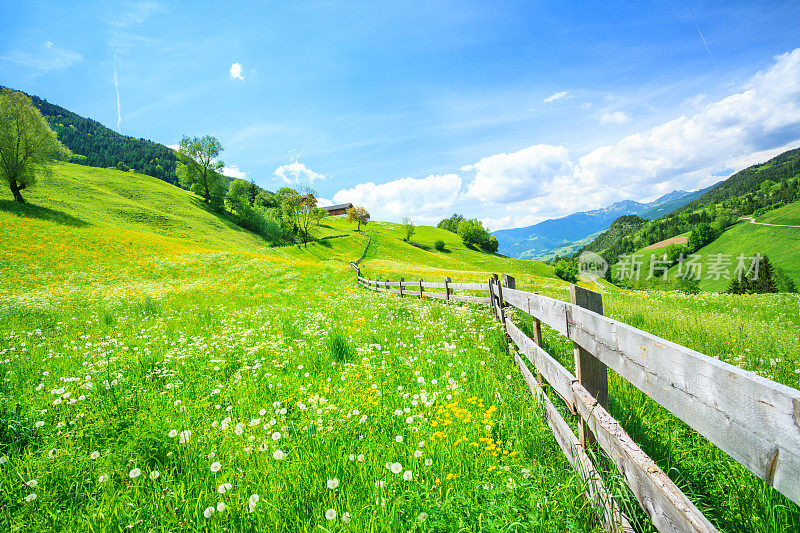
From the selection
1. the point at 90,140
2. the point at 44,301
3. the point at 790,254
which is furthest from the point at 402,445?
the point at 90,140

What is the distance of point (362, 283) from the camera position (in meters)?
23.0

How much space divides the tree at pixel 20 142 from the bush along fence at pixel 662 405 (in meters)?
62.1

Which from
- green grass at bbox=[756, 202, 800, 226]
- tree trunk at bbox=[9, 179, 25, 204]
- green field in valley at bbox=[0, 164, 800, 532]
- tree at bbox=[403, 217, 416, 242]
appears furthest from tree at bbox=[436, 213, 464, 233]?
green field in valley at bbox=[0, 164, 800, 532]

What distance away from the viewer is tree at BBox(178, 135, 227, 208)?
7769 cm

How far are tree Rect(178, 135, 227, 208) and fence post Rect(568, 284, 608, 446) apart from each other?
292ft

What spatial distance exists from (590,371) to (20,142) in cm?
6447

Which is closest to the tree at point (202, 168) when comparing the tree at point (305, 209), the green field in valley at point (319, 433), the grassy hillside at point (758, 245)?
the tree at point (305, 209)

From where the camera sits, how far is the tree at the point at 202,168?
77.7 m

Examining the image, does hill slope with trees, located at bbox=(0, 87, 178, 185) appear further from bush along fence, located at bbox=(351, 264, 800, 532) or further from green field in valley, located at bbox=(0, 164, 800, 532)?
bush along fence, located at bbox=(351, 264, 800, 532)

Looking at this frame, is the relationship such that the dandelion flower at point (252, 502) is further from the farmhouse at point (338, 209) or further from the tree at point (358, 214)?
the farmhouse at point (338, 209)

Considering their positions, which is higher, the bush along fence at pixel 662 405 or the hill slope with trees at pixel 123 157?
the hill slope with trees at pixel 123 157

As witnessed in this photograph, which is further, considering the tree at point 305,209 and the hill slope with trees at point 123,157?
the hill slope with trees at point 123,157

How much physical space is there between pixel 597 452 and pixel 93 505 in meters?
4.54

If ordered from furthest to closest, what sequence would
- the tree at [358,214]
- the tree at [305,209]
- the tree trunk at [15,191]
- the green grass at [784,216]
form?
the green grass at [784,216] → the tree at [358,214] → the tree at [305,209] → the tree trunk at [15,191]
